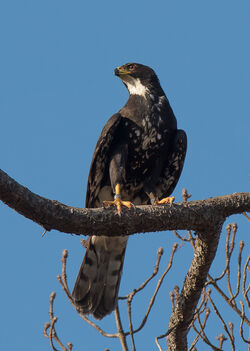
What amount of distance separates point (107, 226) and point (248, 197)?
1.46m

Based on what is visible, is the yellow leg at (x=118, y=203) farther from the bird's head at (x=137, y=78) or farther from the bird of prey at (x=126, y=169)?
the bird's head at (x=137, y=78)

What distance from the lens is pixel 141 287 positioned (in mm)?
5449

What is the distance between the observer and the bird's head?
7254 millimetres

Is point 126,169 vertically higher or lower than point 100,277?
higher

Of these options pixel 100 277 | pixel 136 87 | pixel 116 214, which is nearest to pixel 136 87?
pixel 136 87

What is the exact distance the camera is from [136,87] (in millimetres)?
7312

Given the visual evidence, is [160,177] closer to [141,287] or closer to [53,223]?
[141,287]

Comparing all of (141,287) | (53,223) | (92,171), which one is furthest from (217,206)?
(92,171)

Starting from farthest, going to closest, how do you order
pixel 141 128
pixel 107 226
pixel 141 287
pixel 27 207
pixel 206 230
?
pixel 141 128, pixel 141 287, pixel 206 230, pixel 107 226, pixel 27 207

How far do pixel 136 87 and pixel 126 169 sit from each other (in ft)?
3.98

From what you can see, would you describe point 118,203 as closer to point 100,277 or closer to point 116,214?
point 116,214

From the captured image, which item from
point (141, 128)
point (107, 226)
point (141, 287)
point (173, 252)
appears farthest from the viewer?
Result: point (141, 128)

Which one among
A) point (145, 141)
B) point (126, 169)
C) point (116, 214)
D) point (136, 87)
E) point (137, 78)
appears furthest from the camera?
point (137, 78)

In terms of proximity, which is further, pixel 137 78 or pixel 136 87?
pixel 137 78
